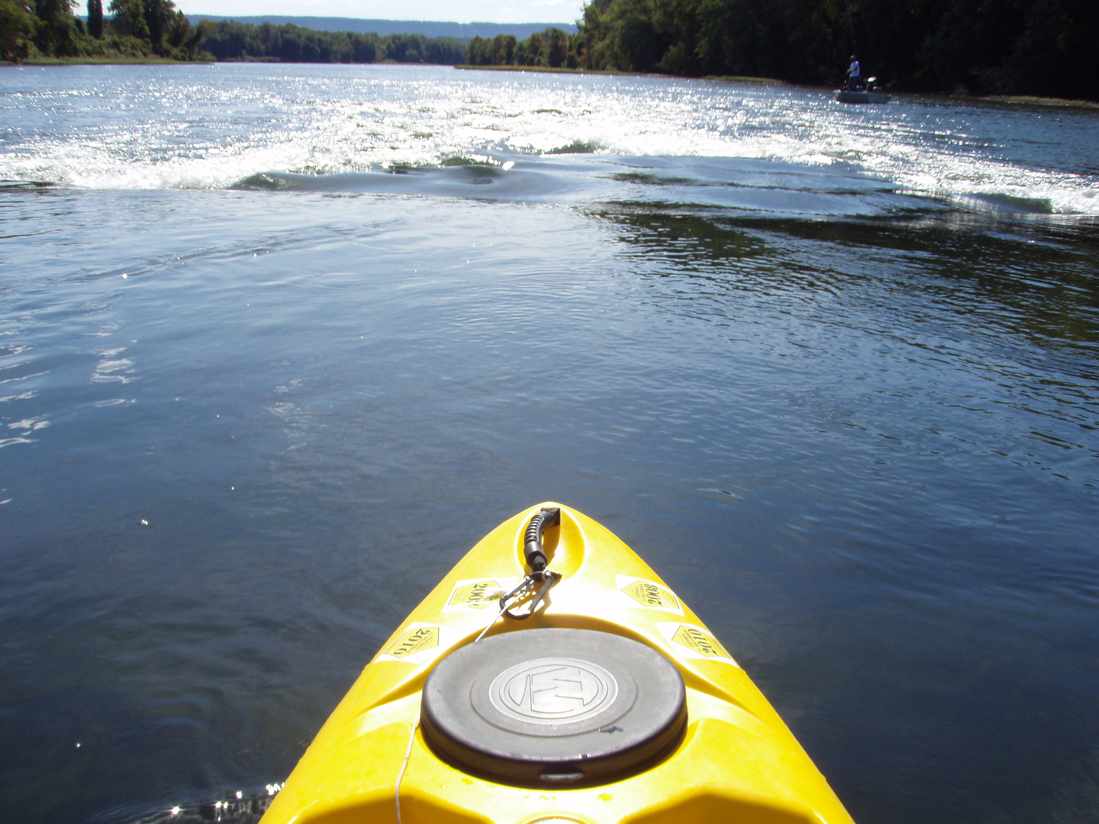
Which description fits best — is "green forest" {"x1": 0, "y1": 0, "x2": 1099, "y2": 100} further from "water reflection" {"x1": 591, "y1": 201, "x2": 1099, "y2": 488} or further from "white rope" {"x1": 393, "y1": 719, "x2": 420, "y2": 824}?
"white rope" {"x1": 393, "y1": 719, "x2": 420, "y2": 824}

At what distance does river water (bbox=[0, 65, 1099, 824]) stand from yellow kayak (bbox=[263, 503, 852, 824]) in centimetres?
79

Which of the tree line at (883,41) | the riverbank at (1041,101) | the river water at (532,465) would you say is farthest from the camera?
the tree line at (883,41)

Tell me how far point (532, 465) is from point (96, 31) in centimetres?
11283

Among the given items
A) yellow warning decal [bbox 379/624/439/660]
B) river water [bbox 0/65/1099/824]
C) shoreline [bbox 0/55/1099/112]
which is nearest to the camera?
yellow warning decal [bbox 379/624/439/660]

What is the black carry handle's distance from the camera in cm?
287

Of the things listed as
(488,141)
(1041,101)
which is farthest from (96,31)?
(488,141)

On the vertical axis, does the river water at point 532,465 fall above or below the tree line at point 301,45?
below

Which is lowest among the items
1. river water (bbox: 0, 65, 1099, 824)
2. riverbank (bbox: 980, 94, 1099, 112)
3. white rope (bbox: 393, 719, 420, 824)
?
river water (bbox: 0, 65, 1099, 824)

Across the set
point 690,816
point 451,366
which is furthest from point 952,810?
point 451,366

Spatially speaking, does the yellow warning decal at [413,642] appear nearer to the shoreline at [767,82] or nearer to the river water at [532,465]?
the river water at [532,465]

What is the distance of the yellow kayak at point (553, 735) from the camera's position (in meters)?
1.88

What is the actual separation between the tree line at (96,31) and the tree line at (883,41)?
54.0m

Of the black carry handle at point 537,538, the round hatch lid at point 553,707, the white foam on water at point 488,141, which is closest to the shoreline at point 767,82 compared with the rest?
the white foam on water at point 488,141

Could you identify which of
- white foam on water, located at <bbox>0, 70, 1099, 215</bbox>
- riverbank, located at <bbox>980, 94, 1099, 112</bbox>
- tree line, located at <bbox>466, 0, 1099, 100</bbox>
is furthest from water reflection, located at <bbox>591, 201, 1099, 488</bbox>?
tree line, located at <bbox>466, 0, 1099, 100</bbox>
